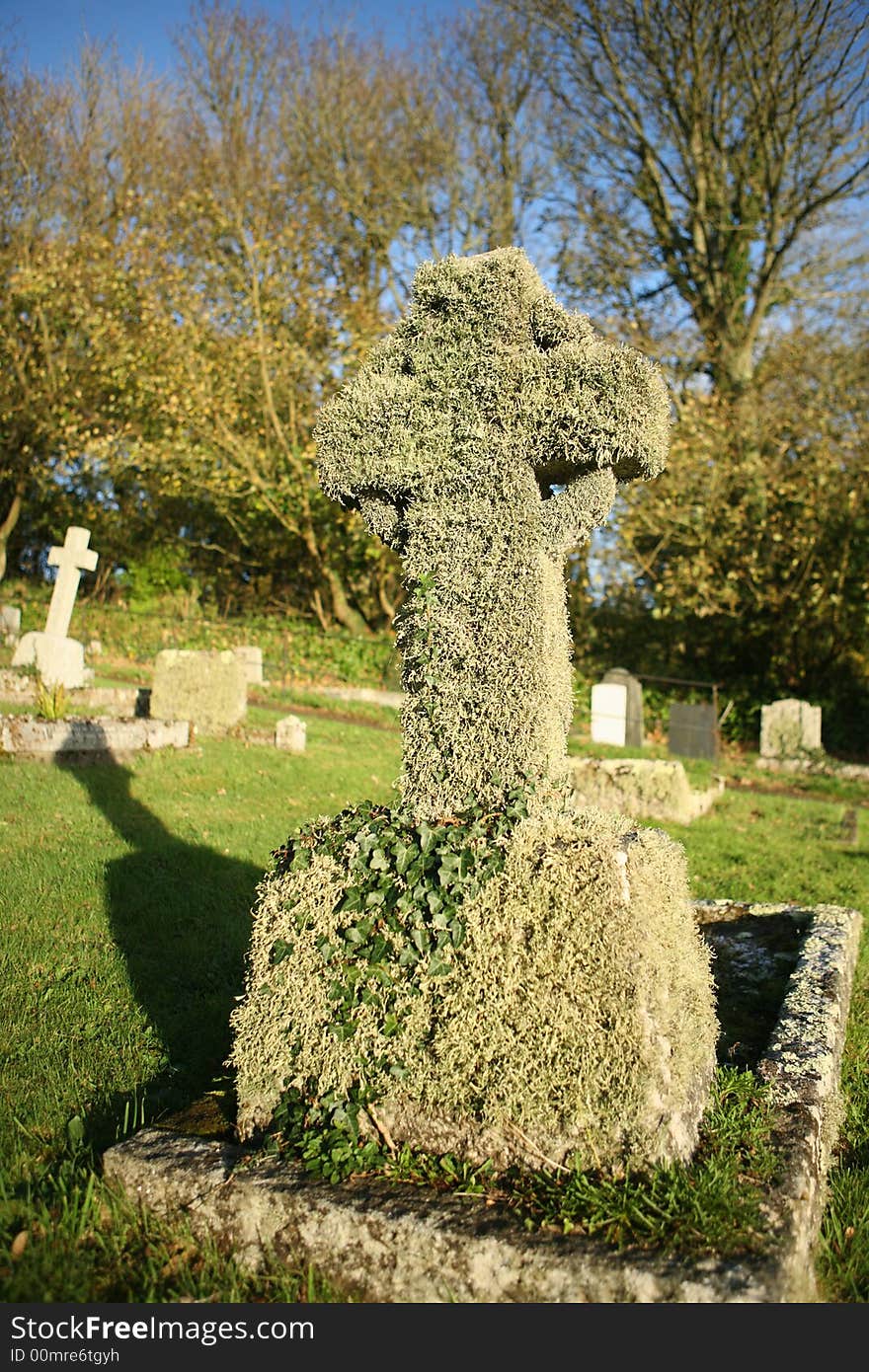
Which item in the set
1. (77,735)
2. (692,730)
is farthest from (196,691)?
(692,730)

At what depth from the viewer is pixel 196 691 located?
1144cm

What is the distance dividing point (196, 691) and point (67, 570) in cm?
238

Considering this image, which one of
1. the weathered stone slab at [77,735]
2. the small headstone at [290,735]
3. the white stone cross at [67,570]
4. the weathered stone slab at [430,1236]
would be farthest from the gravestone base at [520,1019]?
the white stone cross at [67,570]

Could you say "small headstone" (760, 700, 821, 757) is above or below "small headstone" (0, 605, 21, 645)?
below

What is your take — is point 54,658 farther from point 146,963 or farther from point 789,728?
point 789,728

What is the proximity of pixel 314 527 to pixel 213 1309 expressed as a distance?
62.4ft

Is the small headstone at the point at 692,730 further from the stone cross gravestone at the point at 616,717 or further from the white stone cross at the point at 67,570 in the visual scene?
the white stone cross at the point at 67,570

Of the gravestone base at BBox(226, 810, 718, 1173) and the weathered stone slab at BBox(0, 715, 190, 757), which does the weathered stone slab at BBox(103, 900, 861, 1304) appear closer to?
the gravestone base at BBox(226, 810, 718, 1173)

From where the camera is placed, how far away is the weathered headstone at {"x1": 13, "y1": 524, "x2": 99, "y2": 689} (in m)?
11.9

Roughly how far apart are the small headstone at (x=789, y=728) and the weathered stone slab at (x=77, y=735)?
978cm

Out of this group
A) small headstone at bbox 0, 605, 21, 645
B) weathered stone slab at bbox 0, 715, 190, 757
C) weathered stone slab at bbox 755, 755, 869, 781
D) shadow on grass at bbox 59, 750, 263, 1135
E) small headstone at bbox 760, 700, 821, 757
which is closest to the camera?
shadow on grass at bbox 59, 750, 263, 1135

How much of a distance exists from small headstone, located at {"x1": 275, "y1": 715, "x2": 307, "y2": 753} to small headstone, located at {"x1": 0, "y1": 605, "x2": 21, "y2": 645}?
23.1ft

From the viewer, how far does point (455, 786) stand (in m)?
3.62

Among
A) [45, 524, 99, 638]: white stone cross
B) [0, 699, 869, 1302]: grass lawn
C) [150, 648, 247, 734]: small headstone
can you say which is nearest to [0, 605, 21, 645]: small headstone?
[45, 524, 99, 638]: white stone cross
